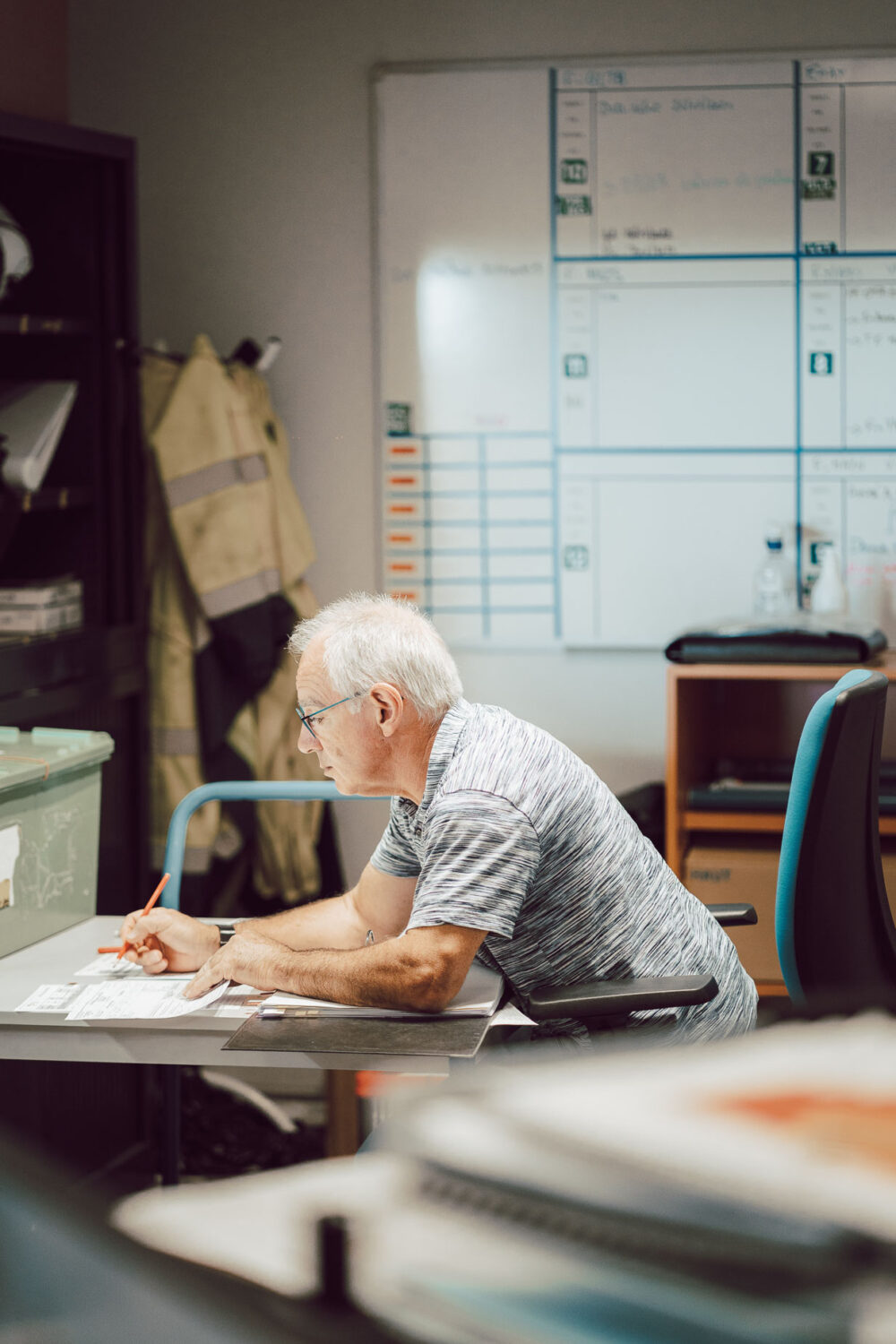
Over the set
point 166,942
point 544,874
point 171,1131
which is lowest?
point 171,1131

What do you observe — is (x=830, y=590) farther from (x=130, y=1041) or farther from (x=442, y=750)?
(x=130, y=1041)

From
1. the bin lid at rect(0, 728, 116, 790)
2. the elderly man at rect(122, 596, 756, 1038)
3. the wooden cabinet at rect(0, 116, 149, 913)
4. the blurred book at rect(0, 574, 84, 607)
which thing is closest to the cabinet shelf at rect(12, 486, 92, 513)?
the wooden cabinet at rect(0, 116, 149, 913)

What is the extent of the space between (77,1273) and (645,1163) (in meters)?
0.14

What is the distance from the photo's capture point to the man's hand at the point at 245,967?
1.63 metres

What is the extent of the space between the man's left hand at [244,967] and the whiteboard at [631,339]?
6.37ft

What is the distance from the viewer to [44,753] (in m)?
1.94

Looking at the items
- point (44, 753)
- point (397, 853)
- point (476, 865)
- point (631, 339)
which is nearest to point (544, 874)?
point (476, 865)

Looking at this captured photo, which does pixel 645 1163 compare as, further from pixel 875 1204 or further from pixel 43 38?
pixel 43 38

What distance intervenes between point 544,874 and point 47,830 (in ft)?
2.35

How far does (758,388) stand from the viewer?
11.0ft

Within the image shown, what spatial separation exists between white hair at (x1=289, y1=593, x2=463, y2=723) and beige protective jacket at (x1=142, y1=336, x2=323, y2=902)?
131 centimetres

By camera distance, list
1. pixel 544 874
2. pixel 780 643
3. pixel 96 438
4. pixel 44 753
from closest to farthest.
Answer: pixel 544 874
pixel 44 753
pixel 96 438
pixel 780 643

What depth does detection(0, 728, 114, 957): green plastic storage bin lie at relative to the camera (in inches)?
71.4

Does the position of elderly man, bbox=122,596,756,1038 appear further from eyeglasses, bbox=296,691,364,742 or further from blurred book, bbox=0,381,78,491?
blurred book, bbox=0,381,78,491
